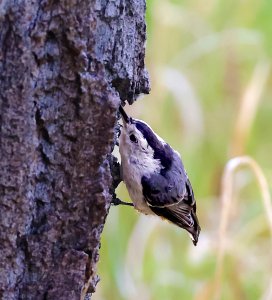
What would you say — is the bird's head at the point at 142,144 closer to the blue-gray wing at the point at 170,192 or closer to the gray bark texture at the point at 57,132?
the blue-gray wing at the point at 170,192

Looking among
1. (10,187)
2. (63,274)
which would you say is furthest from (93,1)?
(63,274)

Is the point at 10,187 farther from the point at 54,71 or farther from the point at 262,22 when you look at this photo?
the point at 262,22

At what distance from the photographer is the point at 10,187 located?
111 centimetres

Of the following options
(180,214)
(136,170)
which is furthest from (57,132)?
(180,214)

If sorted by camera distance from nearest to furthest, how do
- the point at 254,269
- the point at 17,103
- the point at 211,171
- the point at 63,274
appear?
the point at 17,103 < the point at 63,274 < the point at 254,269 < the point at 211,171

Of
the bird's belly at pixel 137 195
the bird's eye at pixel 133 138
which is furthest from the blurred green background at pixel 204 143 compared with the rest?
the bird's eye at pixel 133 138

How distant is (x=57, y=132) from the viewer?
3.71ft

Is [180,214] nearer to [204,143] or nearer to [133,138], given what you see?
[133,138]

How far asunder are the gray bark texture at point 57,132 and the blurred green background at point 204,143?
74cm

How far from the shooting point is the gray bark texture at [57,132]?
108 cm

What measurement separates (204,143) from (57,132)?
1.96m

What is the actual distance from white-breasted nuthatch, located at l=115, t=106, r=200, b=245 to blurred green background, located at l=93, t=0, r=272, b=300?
1.02 ft

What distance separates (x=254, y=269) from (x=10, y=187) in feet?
4.94

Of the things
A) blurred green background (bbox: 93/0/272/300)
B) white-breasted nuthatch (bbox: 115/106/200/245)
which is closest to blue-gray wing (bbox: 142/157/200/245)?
white-breasted nuthatch (bbox: 115/106/200/245)
